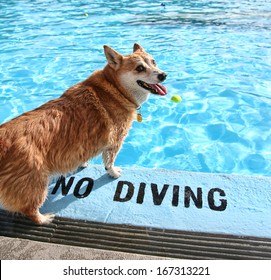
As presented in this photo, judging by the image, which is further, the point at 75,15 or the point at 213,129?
the point at 75,15

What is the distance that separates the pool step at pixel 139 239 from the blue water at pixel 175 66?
2145mm

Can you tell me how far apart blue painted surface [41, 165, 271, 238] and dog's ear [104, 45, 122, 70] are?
4.05ft

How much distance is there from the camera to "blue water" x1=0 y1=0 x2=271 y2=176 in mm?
5254

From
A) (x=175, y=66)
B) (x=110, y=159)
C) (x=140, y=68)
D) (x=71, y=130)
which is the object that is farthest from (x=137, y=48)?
(x=175, y=66)

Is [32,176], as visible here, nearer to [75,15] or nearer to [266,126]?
[266,126]

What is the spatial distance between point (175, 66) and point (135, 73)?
4.79m

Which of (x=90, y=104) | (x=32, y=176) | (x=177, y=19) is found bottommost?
(x=177, y=19)

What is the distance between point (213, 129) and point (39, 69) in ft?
15.6

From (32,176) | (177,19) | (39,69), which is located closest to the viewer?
(32,176)

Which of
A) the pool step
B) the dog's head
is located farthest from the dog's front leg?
the pool step

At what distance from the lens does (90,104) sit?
3291 millimetres

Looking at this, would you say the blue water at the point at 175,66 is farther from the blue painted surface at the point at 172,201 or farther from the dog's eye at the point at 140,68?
the dog's eye at the point at 140,68

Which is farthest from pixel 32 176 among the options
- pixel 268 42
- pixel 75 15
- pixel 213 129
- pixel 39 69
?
pixel 75 15
